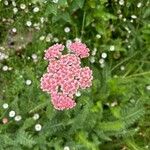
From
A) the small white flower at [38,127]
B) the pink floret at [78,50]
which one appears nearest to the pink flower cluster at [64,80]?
the pink floret at [78,50]

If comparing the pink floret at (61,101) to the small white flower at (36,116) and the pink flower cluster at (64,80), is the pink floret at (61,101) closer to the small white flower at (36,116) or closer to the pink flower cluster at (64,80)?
the pink flower cluster at (64,80)

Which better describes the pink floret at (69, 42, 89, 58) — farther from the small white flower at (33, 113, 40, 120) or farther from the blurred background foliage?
the small white flower at (33, 113, 40, 120)

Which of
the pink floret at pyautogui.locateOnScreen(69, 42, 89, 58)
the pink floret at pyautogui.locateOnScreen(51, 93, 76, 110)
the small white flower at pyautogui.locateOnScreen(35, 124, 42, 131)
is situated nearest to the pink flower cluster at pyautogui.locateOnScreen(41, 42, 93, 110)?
the pink floret at pyautogui.locateOnScreen(51, 93, 76, 110)

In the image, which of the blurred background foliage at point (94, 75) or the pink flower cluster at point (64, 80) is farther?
the blurred background foliage at point (94, 75)

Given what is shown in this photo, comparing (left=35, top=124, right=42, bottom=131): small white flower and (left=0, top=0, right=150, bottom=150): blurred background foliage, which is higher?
(left=0, top=0, right=150, bottom=150): blurred background foliage

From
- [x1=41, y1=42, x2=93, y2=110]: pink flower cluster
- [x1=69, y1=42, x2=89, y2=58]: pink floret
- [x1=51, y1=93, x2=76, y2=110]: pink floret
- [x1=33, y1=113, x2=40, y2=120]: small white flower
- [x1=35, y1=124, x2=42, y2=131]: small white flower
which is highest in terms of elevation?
[x1=69, y1=42, x2=89, y2=58]: pink floret

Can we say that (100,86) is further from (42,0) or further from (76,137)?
(42,0)

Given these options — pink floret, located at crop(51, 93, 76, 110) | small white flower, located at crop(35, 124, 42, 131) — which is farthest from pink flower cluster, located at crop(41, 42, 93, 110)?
small white flower, located at crop(35, 124, 42, 131)

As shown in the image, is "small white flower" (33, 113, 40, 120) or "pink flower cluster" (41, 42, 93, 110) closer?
"pink flower cluster" (41, 42, 93, 110)

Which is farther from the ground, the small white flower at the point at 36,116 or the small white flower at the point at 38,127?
the small white flower at the point at 36,116

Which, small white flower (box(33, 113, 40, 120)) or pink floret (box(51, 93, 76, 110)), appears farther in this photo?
small white flower (box(33, 113, 40, 120))
